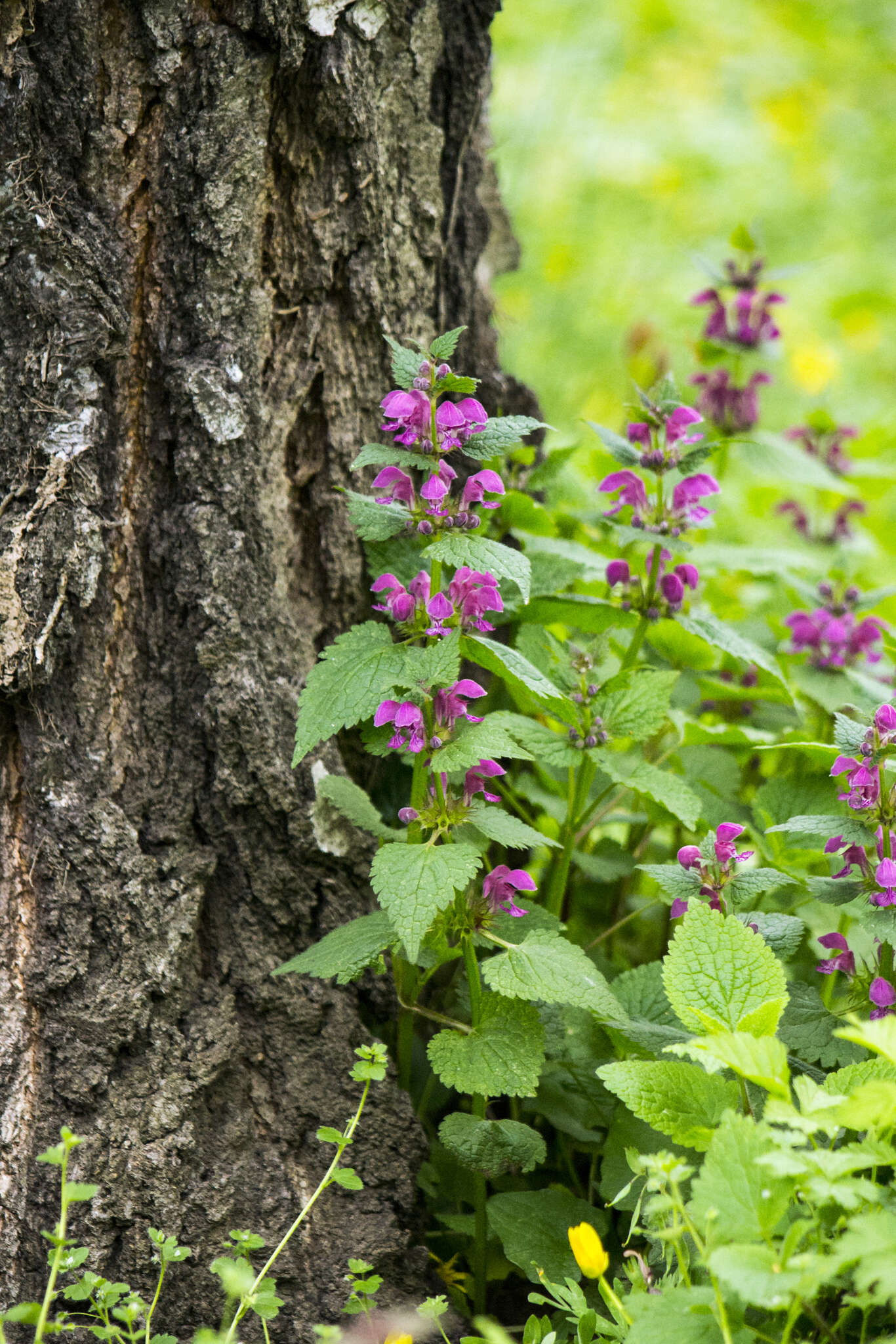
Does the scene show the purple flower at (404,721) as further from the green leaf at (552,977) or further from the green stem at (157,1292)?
the green stem at (157,1292)

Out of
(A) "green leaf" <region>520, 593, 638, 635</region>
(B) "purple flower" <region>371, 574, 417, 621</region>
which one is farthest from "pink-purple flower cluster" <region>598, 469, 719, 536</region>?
(B) "purple flower" <region>371, 574, 417, 621</region>

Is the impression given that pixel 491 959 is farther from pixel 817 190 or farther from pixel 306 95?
pixel 817 190

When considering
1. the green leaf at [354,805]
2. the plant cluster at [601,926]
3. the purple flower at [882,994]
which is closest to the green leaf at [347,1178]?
the plant cluster at [601,926]

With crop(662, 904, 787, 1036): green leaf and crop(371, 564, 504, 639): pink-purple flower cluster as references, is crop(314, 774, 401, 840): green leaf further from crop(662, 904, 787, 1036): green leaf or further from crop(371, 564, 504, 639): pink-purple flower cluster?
crop(662, 904, 787, 1036): green leaf

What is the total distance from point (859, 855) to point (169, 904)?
3.34ft

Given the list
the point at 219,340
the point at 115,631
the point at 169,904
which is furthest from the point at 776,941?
the point at 219,340

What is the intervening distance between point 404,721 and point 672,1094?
1.90ft

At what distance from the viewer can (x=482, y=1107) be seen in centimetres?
154

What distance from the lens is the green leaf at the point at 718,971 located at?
1314 millimetres

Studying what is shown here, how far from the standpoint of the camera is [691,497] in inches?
75.1

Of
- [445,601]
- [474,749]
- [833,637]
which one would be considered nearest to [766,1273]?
[474,749]

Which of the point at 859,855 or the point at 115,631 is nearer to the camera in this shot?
the point at 859,855

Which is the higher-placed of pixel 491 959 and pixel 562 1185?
pixel 491 959

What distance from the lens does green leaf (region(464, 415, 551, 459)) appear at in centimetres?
144
